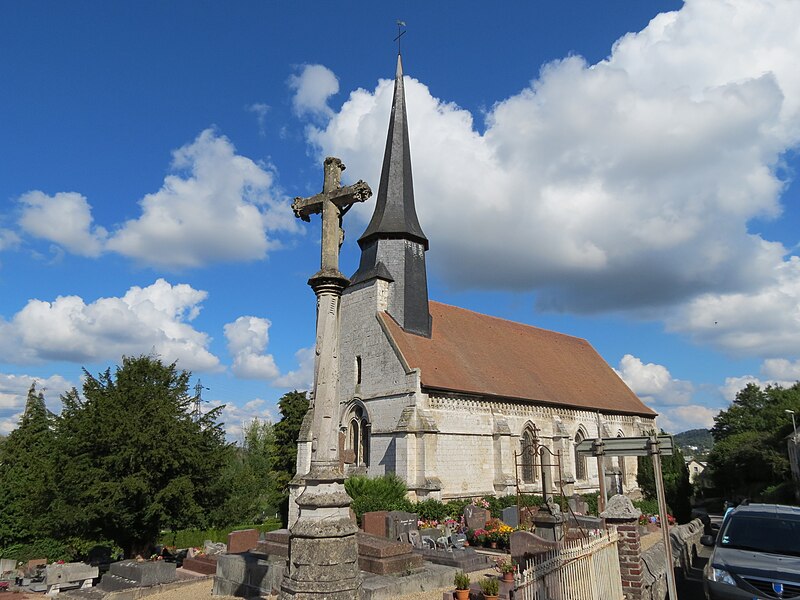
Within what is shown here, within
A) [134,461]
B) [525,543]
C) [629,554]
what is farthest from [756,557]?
[134,461]

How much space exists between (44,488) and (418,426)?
38.2ft

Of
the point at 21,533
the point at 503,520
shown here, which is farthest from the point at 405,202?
the point at 21,533

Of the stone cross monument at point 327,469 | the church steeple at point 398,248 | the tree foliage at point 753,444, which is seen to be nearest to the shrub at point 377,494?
the church steeple at point 398,248

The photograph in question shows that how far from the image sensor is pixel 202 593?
11.2m

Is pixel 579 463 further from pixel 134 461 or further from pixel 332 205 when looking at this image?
pixel 332 205

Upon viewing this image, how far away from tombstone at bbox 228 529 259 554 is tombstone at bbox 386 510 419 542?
3.42 meters

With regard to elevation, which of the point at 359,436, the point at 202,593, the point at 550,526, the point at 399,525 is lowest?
the point at 202,593

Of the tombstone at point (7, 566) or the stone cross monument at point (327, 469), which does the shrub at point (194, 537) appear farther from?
the stone cross monument at point (327, 469)

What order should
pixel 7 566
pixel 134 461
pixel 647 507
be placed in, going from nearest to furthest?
pixel 134 461, pixel 7 566, pixel 647 507

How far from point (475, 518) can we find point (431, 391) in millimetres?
5646

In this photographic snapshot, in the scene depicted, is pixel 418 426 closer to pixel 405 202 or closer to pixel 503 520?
pixel 503 520

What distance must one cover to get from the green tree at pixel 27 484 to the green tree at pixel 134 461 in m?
0.99

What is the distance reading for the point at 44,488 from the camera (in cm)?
1477

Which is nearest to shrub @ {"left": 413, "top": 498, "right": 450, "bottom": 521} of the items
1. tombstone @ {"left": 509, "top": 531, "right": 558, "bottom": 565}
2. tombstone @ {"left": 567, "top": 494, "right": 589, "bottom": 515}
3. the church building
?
the church building
